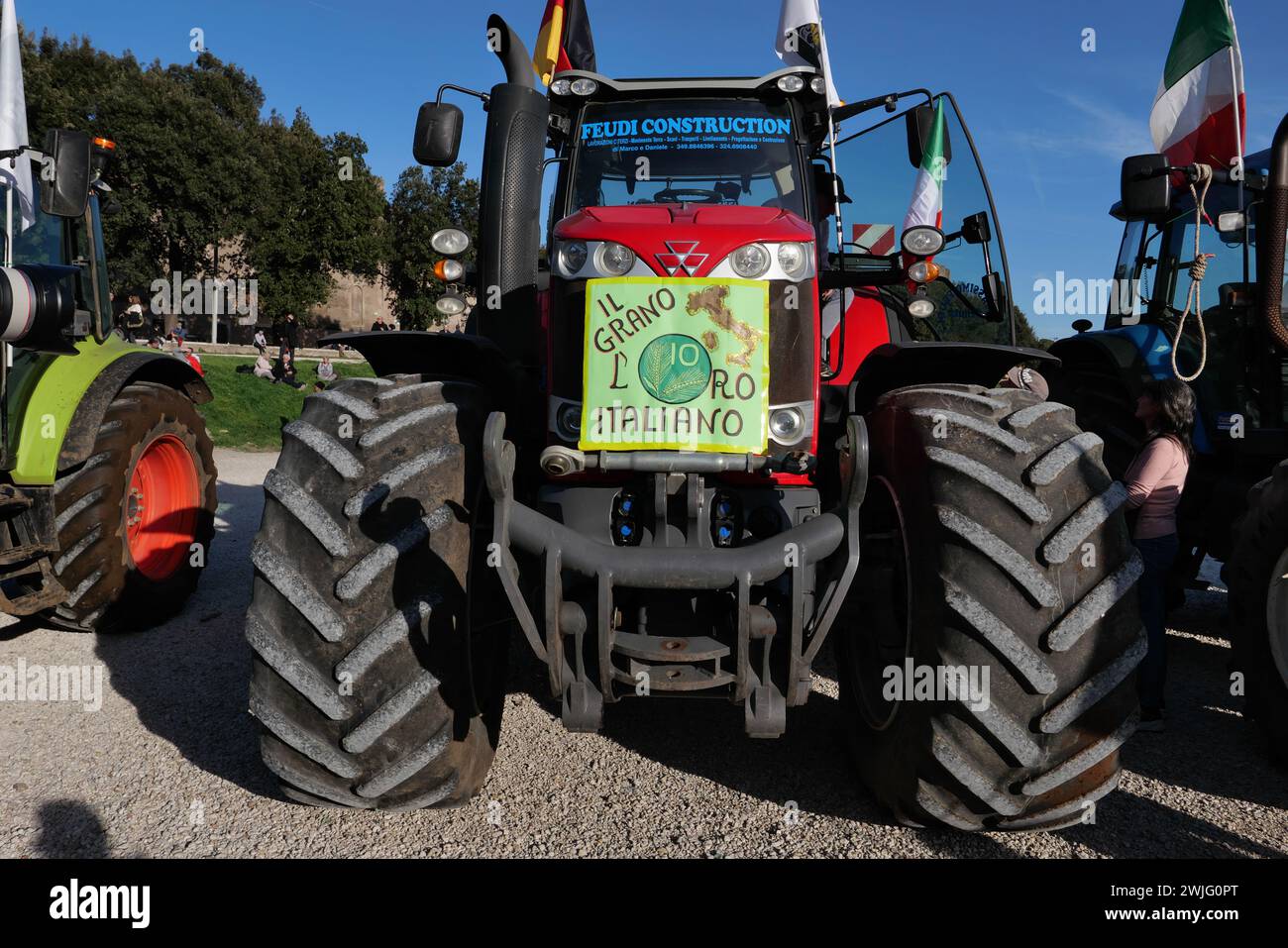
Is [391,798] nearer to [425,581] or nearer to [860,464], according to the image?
[425,581]

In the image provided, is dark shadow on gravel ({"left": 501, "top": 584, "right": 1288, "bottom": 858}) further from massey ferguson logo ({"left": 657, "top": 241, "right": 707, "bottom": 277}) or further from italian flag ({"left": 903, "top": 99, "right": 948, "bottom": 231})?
italian flag ({"left": 903, "top": 99, "right": 948, "bottom": 231})

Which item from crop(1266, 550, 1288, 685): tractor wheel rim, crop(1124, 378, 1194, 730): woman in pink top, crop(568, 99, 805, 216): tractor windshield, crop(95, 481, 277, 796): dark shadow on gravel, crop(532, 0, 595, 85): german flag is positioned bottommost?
crop(95, 481, 277, 796): dark shadow on gravel

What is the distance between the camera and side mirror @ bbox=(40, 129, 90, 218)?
4.04m

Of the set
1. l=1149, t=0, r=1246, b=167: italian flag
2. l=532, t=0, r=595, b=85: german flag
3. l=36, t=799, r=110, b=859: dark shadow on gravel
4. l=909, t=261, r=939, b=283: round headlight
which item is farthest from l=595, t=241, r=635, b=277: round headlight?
l=1149, t=0, r=1246, b=167: italian flag

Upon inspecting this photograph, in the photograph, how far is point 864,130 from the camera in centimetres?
366

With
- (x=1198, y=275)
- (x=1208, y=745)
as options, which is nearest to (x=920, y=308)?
(x=1198, y=275)

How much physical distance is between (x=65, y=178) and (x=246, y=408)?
1382 centimetres

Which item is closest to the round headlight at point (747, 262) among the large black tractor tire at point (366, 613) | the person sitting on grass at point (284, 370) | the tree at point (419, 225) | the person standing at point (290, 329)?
the large black tractor tire at point (366, 613)

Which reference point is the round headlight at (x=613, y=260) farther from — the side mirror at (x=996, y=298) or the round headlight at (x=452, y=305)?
the side mirror at (x=996, y=298)

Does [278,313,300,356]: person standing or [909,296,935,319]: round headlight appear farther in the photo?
[278,313,300,356]: person standing

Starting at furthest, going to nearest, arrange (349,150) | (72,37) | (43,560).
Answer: (349,150) < (72,37) < (43,560)

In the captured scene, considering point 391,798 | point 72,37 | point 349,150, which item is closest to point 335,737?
point 391,798

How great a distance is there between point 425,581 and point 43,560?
2882mm

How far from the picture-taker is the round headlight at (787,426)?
9.23 feet
